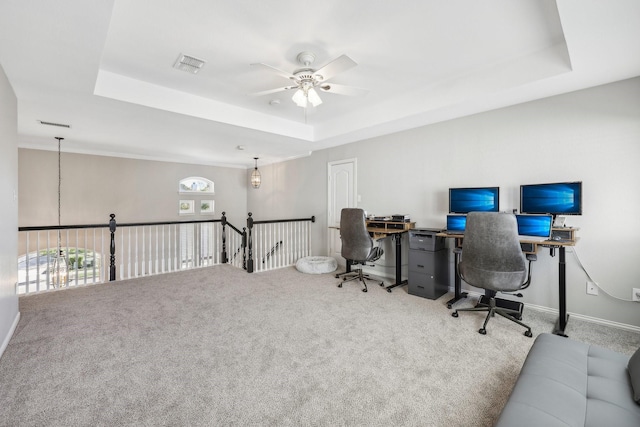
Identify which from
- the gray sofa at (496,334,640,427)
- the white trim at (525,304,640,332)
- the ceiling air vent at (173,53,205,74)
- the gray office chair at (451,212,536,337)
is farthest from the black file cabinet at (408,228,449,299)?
the ceiling air vent at (173,53,205,74)

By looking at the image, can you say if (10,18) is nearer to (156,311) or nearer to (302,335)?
(156,311)

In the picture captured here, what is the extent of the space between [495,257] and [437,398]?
1548 millimetres

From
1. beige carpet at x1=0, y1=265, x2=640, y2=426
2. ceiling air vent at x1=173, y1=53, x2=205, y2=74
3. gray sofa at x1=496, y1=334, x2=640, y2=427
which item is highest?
ceiling air vent at x1=173, y1=53, x2=205, y2=74

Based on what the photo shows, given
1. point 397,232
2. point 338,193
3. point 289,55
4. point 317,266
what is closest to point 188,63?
point 289,55

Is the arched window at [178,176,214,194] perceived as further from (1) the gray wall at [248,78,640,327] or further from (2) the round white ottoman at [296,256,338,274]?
(1) the gray wall at [248,78,640,327]

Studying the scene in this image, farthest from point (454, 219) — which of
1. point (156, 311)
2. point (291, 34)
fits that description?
point (156, 311)

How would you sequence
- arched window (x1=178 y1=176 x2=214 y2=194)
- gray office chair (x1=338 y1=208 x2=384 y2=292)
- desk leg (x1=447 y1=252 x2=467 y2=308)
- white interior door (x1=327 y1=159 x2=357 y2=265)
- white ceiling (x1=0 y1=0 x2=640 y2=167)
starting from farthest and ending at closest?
arched window (x1=178 y1=176 x2=214 y2=194) → white interior door (x1=327 y1=159 x2=357 y2=265) → gray office chair (x1=338 y1=208 x2=384 y2=292) → desk leg (x1=447 y1=252 x2=467 y2=308) → white ceiling (x1=0 y1=0 x2=640 y2=167)

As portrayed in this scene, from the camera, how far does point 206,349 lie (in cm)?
241

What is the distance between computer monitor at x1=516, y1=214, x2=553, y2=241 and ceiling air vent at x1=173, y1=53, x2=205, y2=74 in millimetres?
3781

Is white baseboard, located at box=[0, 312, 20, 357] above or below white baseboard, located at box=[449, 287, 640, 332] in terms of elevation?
above

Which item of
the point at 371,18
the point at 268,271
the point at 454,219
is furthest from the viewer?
the point at 268,271

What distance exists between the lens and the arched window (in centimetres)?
762

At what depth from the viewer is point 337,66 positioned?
253 centimetres

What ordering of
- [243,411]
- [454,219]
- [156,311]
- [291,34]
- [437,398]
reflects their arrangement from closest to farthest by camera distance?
[243,411], [437,398], [291,34], [156,311], [454,219]
